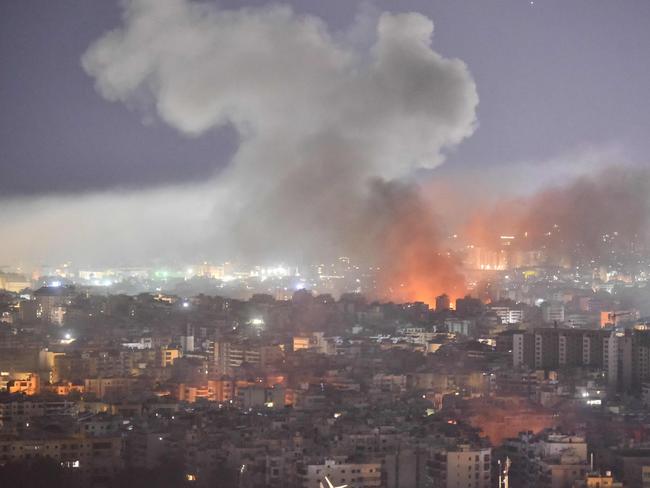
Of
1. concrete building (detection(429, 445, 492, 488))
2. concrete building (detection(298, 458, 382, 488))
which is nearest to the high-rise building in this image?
concrete building (detection(429, 445, 492, 488))

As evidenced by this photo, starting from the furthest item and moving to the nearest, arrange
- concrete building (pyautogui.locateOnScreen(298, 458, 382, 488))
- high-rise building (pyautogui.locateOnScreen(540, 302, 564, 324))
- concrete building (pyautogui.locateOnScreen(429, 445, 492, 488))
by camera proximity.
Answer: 1. high-rise building (pyautogui.locateOnScreen(540, 302, 564, 324))
2. concrete building (pyautogui.locateOnScreen(429, 445, 492, 488))
3. concrete building (pyautogui.locateOnScreen(298, 458, 382, 488))

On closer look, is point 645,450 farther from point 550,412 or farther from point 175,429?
point 175,429

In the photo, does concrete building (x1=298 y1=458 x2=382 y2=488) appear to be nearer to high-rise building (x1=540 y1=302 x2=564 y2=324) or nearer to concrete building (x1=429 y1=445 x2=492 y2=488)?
concrete building (x1=429 y1=445 x2=492 y2=488)

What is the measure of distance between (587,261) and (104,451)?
18262 millimetres

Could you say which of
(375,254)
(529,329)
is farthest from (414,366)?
(375,254)

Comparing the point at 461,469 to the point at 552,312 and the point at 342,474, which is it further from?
the point at 552,312

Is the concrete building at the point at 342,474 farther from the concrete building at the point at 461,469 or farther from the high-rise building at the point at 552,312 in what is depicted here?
the high-rise building at the point at 552,312

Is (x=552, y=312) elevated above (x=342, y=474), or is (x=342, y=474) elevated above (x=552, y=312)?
(x=552, y=312)

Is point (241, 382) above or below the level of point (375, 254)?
below

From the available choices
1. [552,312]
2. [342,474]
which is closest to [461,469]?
[342,474]

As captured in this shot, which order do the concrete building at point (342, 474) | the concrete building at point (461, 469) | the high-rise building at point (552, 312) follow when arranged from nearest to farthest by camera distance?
the concrete building at point (342, 474)
the concrete building at point (461, 469)
the high-rise building at point (552, 312)

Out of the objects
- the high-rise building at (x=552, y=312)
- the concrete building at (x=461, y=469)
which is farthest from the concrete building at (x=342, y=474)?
the high-rise building at (x=552, y=312)

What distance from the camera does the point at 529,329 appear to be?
1920 cm

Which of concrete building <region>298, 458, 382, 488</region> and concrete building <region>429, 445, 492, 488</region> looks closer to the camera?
concrete building <region>298, 458, 382, 488</region>
